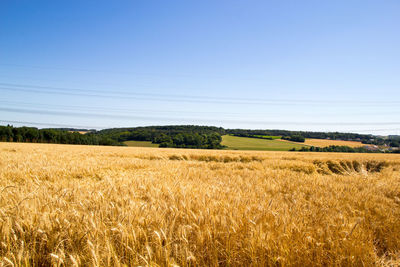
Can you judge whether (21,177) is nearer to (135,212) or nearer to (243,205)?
(135,212)

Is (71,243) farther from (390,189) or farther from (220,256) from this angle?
(390,189)

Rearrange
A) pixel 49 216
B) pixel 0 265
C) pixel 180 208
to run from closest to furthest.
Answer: pixel 0 265, pixel 49 216, pixel 180 208

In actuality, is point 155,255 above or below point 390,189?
above

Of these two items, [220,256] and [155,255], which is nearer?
[155,255]

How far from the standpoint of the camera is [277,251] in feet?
4.95

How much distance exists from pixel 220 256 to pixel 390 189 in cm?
531

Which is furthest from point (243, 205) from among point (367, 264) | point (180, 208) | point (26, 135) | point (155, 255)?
point (26, 135)

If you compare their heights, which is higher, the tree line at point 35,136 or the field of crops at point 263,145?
the tree line at point 35,136

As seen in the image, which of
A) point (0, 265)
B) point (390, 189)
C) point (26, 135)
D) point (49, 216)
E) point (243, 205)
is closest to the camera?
point (0, 265)

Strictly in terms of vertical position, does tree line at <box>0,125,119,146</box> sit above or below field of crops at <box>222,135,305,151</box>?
above

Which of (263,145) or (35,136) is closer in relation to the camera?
(35,136)

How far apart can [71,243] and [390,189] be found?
647 cm

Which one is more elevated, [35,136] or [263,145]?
[35,136]

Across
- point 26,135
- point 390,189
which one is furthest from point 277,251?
point 26,135
